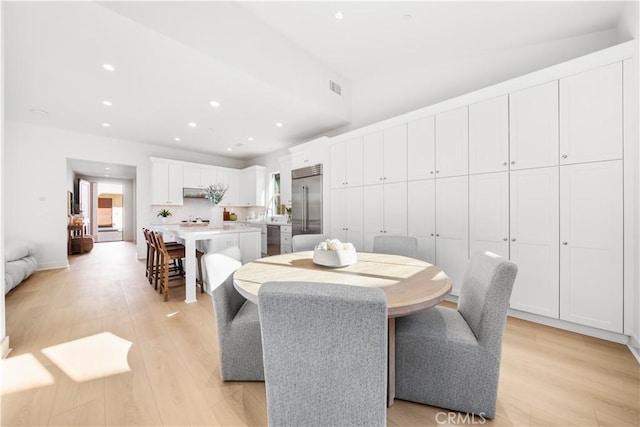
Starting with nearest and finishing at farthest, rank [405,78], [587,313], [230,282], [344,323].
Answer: [344,323], [230,282], [587,313], [405,78]

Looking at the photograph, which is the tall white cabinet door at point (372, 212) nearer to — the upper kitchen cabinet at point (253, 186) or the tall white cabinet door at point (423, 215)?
the tall white cabinet door at point (423, 215)

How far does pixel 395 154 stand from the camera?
11.5 feet

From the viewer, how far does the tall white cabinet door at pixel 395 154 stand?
340 centimetres

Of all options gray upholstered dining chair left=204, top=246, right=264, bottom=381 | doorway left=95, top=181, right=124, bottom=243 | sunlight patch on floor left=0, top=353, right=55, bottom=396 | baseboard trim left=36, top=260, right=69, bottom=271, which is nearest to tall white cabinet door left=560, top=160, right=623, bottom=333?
gray upholstered dining chair left=204, top=246, right=264, bottom=381

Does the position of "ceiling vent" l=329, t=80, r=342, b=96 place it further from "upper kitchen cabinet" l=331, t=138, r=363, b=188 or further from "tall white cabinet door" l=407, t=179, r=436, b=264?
"tall white cabinet door" l=407, t=179, r=436, b=264

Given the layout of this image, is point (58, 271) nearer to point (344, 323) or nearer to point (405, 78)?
point (344, 323)

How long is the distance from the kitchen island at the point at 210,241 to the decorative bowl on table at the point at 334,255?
1467mm

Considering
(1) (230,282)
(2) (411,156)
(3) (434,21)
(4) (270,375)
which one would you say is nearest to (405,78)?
(3) (434,21)

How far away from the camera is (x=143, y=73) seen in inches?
117

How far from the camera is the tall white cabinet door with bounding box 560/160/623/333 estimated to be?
6.83 feet

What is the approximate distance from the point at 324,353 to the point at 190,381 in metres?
1.36

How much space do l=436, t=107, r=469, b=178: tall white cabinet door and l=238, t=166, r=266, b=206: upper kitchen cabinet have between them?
4965 millimetres

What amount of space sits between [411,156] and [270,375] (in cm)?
312

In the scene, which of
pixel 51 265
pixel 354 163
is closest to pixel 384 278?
pixel 354 163
